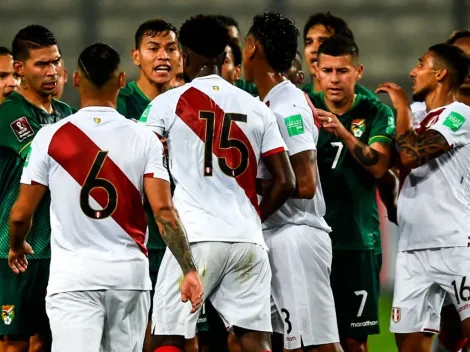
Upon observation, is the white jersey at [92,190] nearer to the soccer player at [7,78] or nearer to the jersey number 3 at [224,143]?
the jersey number 3 at [224,143]

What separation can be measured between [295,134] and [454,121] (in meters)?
1.34

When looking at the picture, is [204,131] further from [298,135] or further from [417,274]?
[417,274]

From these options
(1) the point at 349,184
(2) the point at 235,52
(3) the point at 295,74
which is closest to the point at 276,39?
(1) the point at 349,184

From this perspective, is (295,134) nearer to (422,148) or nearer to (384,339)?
(422,148)

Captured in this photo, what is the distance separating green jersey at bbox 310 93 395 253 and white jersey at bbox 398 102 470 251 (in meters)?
0.37

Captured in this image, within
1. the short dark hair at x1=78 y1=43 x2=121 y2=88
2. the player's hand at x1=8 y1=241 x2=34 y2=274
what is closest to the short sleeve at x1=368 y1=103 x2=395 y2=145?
the short dark hair at x1=78 y1=43 x2=121 y2=88

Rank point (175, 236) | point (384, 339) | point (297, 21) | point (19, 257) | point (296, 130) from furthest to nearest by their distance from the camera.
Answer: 1. point (297, 21)
2. point (384, 339)
3. point (296, 130)
4. point (19, 257)
5. point (175, 236)

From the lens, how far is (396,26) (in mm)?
14094

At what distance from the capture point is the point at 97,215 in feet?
17.4

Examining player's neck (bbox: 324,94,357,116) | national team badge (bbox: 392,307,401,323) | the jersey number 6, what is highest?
player's neck (bbox: 324,94,357,116)

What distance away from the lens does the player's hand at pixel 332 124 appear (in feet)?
22.5

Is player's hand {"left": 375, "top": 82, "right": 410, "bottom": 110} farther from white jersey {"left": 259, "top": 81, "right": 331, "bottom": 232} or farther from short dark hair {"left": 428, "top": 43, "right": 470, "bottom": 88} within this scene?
white jersey {"left": 259, "top": 81, "right": 331, "bottom": 232}

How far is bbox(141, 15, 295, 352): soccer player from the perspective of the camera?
18.7 ft

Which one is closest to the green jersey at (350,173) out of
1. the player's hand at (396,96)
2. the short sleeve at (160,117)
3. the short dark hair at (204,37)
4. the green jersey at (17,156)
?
the player's hand at (396,96)
